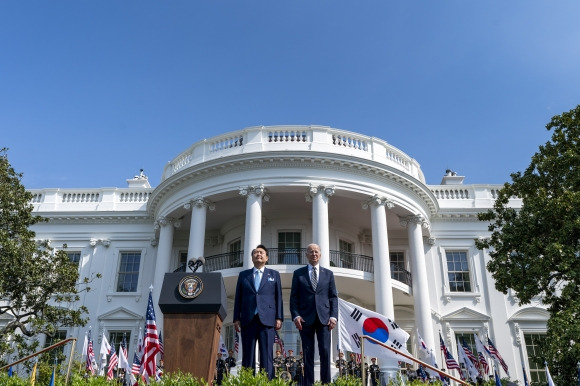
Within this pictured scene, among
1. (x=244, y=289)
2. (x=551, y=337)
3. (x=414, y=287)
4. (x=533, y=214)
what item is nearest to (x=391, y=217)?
(x=414, y=287)

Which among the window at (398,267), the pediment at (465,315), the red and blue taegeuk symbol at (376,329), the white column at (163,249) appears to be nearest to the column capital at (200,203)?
the white column at (163,249)

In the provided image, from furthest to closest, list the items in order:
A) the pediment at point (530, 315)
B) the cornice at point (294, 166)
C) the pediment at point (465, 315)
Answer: the pediment at point (465, 315)
the pediment at point (530, 315)
the cornice at point (294, 166)

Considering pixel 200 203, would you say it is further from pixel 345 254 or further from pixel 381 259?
pixel 381 259

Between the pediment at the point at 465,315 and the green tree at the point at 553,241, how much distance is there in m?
8.12

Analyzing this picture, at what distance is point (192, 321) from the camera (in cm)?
758

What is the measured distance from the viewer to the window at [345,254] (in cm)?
2336

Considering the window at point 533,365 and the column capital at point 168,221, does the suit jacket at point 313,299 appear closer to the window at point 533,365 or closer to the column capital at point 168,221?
the column capital at point 168,221

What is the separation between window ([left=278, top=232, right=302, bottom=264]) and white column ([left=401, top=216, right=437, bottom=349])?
4.70 m

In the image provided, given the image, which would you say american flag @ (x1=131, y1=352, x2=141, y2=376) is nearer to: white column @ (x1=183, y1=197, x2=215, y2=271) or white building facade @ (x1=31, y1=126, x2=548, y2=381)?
white building facade @ (x1=31, y1=126, x2=548, y2=381)

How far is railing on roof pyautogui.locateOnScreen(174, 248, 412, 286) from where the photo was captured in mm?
22422

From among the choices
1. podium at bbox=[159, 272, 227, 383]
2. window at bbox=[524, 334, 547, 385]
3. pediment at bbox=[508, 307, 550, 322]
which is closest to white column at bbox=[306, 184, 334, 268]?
pediment at bbox=[508, 307, 550, 322]

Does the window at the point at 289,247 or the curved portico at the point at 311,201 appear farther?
the window at the point at 289,247

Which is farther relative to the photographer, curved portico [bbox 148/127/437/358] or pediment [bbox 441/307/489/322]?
pediment [bbox 441/307/489/322]

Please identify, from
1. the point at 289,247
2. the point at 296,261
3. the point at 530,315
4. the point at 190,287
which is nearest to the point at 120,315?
the point at 289,247
